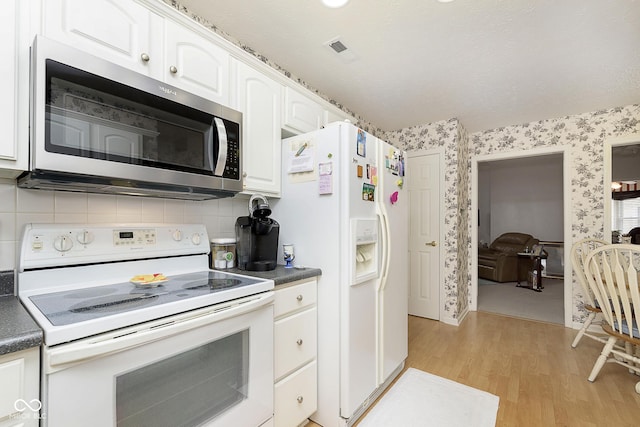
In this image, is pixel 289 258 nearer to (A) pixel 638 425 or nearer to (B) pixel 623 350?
(A) pixel 638 425

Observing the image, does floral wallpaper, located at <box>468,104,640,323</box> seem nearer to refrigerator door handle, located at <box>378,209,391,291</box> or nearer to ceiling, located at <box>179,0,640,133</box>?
ceiling, located at <box>179,0,640,133</box>

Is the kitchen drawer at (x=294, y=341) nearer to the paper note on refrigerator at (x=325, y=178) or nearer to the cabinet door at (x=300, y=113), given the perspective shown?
the paper note on refrigerator at (x=325, y=178)

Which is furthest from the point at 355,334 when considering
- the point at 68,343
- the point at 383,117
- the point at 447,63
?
the point at 383,117

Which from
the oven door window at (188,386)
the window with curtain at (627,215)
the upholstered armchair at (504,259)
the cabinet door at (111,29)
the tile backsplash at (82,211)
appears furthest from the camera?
the upholstered armchair at (504,259)

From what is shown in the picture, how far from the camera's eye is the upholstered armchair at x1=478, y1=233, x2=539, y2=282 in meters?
5.55

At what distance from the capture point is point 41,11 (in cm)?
100

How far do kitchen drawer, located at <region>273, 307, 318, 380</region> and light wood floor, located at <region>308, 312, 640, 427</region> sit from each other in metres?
0.47

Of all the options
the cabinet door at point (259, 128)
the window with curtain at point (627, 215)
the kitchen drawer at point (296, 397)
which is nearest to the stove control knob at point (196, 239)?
the cabinet door at point (259, 128)

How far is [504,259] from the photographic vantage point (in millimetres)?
5535

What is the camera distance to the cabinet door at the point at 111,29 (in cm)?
104

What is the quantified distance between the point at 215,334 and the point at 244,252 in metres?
0.64

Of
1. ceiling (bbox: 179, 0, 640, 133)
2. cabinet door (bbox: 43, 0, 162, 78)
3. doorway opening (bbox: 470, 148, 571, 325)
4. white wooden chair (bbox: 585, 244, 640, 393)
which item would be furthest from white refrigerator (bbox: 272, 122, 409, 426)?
doorway opening (bbox: 470, 148, 571, 325)

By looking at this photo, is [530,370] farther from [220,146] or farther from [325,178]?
[220,146]

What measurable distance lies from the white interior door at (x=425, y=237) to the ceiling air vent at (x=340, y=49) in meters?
1.90
